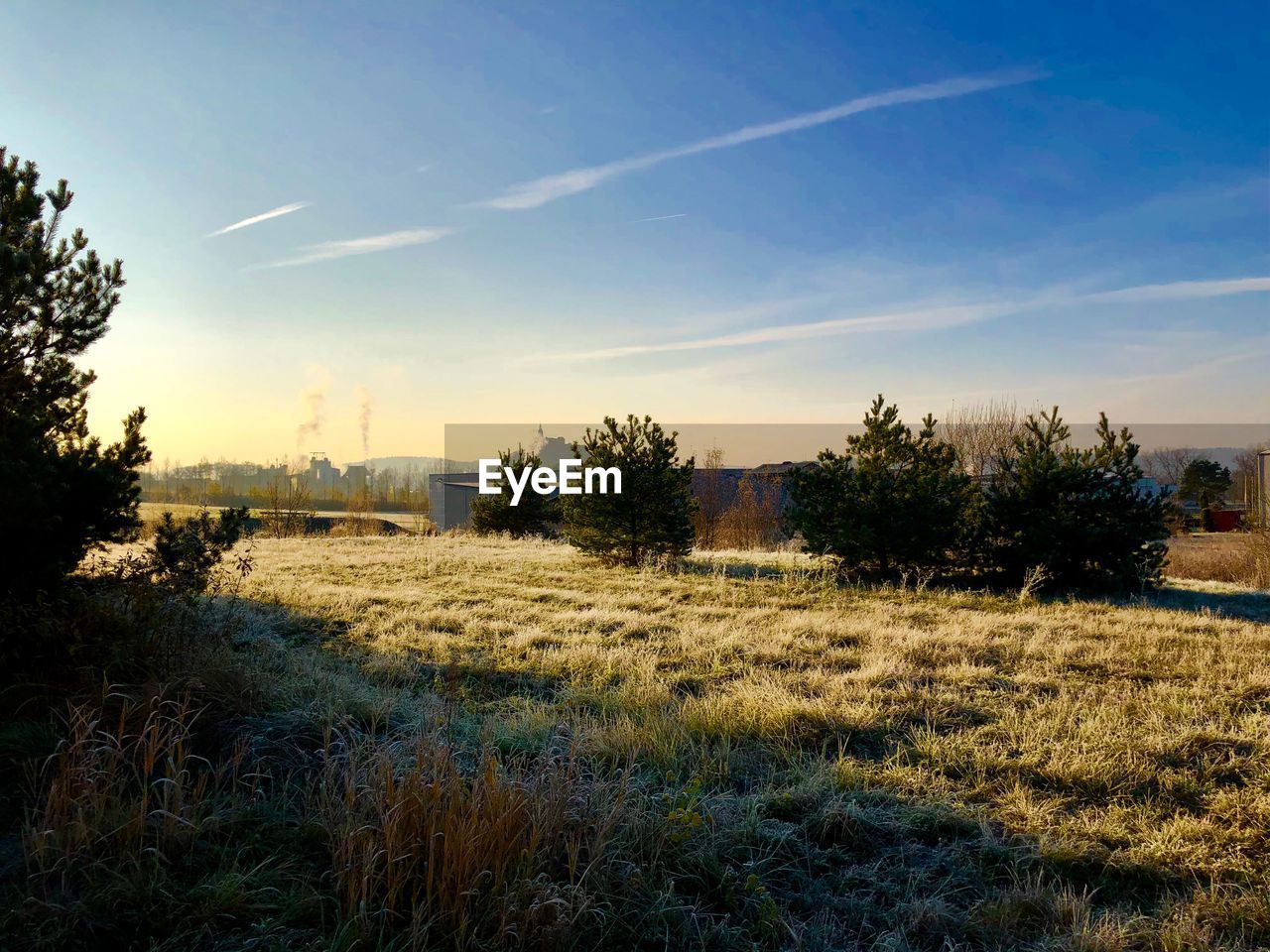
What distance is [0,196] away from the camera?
17.4 ft

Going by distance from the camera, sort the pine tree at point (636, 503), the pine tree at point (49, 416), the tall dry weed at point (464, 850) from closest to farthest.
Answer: the tall dry weed at point (464, 850)
the pine tree at point (49, 416)
the pine tree at point (636, 503)

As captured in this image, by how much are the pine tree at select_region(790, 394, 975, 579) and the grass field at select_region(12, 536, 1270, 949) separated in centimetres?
442

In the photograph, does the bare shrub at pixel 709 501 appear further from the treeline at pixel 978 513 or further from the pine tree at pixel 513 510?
the treeline at pixel 978 513

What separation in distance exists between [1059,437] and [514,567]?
31.6ft

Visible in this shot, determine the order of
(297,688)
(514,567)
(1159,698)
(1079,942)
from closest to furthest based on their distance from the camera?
(1079,942)
(297,688)
(1159,698)
(514,567)

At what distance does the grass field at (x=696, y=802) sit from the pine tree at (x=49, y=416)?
135 centimetres

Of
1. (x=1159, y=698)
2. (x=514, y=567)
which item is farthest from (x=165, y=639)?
(x=514, y=567)

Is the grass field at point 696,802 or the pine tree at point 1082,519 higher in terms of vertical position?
the pine tree at point 1082,519

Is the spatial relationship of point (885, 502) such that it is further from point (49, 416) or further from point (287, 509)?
point (287, 509)

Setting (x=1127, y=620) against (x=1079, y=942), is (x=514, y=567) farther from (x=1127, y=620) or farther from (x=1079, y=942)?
(x=1079, y=942)

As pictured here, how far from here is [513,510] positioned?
2241 centimetres

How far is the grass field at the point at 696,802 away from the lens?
267cm

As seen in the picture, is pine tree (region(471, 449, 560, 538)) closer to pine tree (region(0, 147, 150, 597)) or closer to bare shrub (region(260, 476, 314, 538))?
bare shrub (region(260, 476, 314, 538))

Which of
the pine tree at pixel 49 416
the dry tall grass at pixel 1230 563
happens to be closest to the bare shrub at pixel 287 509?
the pine tree at pixel 49 416
